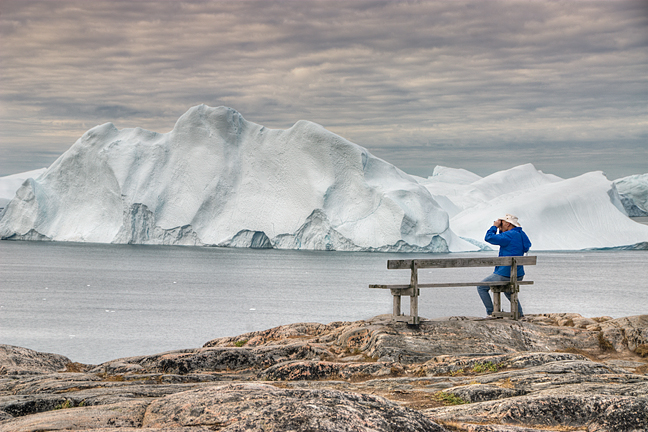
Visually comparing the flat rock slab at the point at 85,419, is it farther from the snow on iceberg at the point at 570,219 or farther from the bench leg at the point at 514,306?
the snow on iceberg at the point at 570,219

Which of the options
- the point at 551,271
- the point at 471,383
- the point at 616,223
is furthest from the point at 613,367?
the point at 616,223

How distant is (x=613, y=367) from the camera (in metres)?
6.17

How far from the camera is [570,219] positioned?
198 feet

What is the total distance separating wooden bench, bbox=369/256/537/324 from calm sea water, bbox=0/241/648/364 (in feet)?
37.3

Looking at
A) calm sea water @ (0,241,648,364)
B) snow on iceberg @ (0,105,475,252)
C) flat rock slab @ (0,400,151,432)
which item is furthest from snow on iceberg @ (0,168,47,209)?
flat rock slab @ (0,400,151,432)

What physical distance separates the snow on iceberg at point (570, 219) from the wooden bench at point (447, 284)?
50.7 m

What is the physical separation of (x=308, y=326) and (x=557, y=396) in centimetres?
682

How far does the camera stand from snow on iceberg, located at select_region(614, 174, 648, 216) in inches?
3957

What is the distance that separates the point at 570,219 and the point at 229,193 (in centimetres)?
3401

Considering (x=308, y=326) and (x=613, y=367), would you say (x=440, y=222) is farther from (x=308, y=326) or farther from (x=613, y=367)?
(x=613, y=367)

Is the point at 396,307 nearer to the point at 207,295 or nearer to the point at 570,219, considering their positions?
the point at 207,295

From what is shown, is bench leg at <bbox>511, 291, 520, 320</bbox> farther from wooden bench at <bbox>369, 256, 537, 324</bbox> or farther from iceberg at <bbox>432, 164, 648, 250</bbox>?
iceberg at <bbox>432, 164, 648, 250</bbox>

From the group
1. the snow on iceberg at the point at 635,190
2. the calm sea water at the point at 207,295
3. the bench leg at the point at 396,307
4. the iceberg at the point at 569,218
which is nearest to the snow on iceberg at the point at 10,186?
the calm sea water at the point at 207,295

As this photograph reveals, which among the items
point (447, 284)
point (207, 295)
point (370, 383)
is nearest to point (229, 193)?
point (207, 295)
